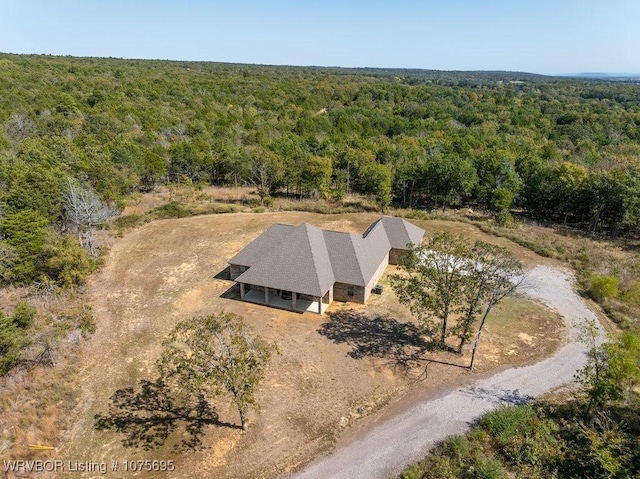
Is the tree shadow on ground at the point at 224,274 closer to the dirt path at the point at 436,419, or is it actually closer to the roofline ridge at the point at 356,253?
the roofline ridge at the point at 356,253

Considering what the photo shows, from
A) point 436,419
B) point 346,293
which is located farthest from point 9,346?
point 436,419

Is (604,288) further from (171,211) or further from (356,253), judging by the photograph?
(171,211)

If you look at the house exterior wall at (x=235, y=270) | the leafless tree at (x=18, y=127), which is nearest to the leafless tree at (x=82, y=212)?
the house exterior wall at (x=235, y=270)

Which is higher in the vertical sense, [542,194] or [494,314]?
[542,194]

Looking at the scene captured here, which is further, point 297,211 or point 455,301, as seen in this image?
point 297,211

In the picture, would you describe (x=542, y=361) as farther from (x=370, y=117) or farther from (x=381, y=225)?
(x=370, y=117)

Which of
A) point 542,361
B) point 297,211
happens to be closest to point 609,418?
point 542,361

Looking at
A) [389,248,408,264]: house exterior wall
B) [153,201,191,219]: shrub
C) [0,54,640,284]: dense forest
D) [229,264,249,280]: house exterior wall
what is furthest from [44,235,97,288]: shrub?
[389,248,408,264]: house exterior wall
